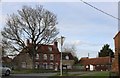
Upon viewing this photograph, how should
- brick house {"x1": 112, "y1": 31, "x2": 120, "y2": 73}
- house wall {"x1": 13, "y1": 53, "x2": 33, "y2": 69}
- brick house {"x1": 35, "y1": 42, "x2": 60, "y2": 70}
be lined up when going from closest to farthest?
1. brick house {"x1": 112, "y1": 31, "x2": 120, "y2": 73}
2. house wall {"x1": 13, "y1": 53, "x2": 33, "y2": 69}
3. brick house {"x1": 35, "y1": 42, "x2": 60, "y2": 70}

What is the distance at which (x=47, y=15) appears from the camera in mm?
60812

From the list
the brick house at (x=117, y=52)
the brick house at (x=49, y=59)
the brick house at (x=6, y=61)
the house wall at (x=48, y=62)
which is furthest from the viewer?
the brick house at (x=49, y=59)

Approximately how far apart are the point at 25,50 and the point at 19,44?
3.29m

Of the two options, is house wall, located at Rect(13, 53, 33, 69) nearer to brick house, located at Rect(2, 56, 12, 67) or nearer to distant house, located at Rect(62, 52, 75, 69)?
brick house, located at Rect(2, 56, 12, 67)

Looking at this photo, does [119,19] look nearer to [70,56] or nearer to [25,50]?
[25,50]

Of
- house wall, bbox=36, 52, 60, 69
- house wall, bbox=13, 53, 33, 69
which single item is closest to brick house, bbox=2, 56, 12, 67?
house wall, bbox=13, 53, 33, 69

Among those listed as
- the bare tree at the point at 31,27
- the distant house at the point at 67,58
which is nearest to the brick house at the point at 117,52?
the bare tree at the point at 31,27

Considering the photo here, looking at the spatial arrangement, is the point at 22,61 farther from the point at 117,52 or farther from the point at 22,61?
the point at 117,52

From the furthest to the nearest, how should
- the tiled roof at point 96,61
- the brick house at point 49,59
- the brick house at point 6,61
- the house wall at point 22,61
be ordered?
the brick house at point 49,59 < the tiled roof at point 96,61 < the house wall at point 22,61 < the brick house at point 6,61

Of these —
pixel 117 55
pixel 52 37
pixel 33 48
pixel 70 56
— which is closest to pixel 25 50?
pixel 33 48

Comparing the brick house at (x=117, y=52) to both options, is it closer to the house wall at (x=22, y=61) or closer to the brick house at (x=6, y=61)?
the brick house at (x=6, y=61)

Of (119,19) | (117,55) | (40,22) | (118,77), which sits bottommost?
(118,77)

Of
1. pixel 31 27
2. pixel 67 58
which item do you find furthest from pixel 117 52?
pixel 67 58

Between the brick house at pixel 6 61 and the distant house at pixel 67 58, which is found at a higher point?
the distant house at pixel 67 58
